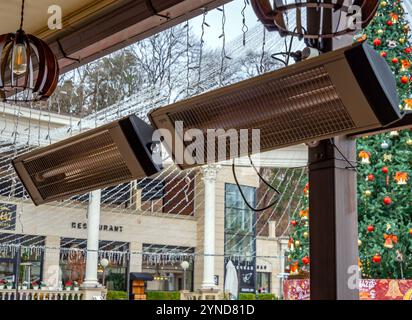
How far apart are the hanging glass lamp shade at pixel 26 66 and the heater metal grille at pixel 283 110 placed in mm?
724

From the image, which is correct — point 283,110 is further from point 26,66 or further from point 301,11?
point 26,66

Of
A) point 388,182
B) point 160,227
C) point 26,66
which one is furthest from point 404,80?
point 160,227

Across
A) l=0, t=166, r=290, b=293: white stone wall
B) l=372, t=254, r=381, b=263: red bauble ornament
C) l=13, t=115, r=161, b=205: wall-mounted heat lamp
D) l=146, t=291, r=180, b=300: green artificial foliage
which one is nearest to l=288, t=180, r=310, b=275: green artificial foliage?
l=372, t=254, r=381, b=263: red bauble ornament

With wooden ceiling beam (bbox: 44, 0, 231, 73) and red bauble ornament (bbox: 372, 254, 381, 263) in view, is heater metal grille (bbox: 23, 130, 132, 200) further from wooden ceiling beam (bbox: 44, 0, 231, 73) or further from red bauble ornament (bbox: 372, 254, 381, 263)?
red bauble ornament (bbox: 372, 254, 381, 263)

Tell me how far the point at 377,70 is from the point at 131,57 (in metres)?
4.54

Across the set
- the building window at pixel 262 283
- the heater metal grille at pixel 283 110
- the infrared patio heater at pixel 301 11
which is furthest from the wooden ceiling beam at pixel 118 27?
the building window at pixel 262 283

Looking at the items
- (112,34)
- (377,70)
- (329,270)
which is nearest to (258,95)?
(377,70)

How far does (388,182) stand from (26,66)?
3.01 metres

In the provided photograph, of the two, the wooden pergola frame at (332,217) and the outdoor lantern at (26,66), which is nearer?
the wooden pergola frame at (332,217)

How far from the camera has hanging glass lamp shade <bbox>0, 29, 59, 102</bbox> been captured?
2371mm

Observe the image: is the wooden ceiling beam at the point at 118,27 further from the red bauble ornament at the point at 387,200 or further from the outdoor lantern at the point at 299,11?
the red bauble ornament at the point at 387,200

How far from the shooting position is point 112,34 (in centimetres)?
288

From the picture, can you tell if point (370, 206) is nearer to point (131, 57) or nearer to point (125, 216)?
point (131, 57)

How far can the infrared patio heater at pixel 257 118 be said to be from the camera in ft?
4.99
